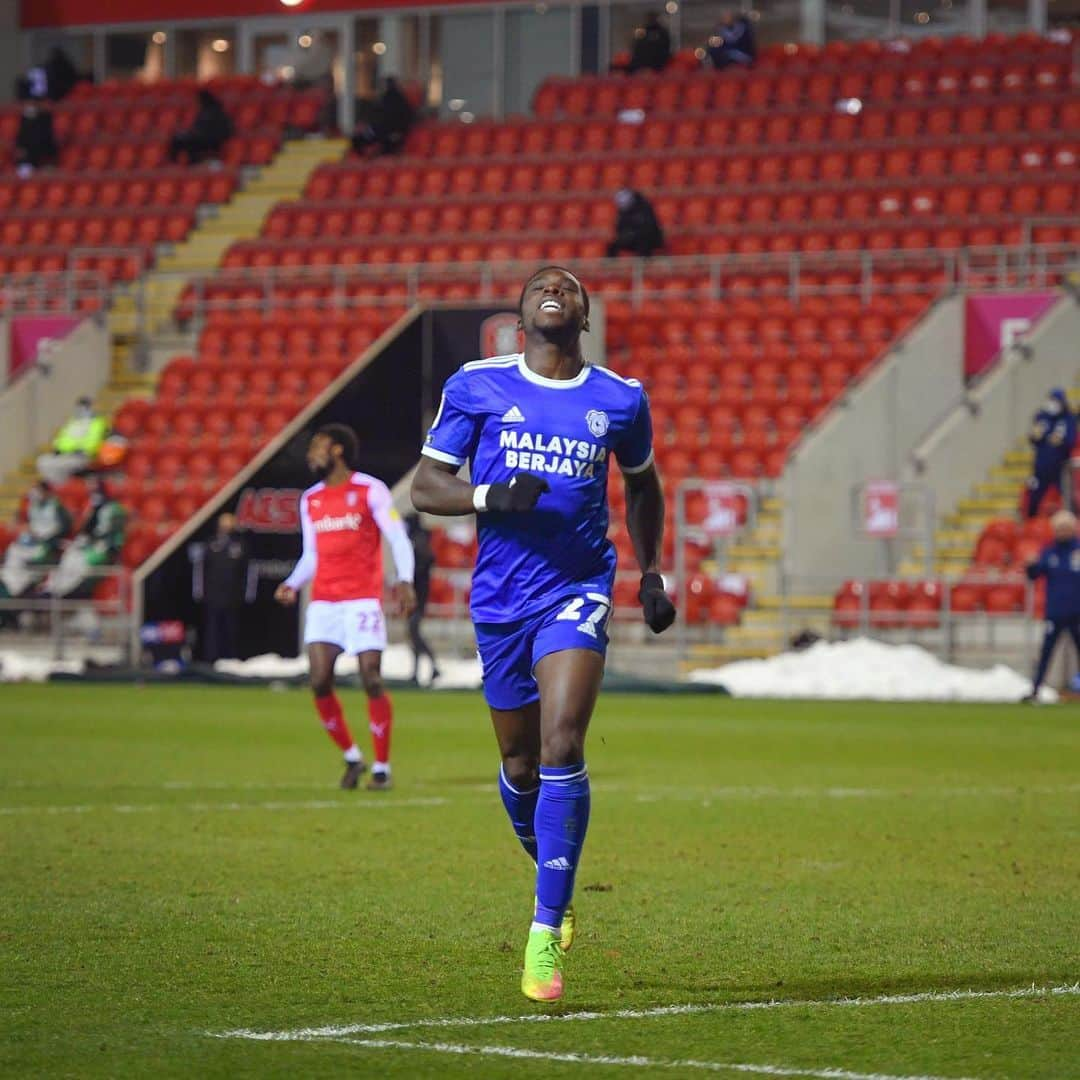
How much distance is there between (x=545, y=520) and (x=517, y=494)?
15.2 inches

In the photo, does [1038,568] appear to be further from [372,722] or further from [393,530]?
[393,530]

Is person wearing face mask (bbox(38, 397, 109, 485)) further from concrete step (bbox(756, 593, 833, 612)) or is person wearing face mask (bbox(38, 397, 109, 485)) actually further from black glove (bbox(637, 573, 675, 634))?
black glove (bbox(637, 573, 675, 634))

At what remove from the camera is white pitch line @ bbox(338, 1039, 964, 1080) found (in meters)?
5.69

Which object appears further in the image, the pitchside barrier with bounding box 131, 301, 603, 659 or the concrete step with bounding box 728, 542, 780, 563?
the pitchside barrier with bounding box 131, 301, 603, 659

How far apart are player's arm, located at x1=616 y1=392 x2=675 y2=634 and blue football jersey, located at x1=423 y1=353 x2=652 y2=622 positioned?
3 centimetres

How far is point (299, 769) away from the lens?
52.2ft

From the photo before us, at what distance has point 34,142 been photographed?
43.1 m

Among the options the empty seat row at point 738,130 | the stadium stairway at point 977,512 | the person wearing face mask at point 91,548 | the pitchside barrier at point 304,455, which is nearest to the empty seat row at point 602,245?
the empty seat row at point 738,130

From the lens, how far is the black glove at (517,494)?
7.07 m

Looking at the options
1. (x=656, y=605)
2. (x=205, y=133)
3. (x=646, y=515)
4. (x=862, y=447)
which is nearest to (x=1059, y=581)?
(x=862, y=447)

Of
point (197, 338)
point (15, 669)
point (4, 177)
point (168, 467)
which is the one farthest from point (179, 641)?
point (4, 177)

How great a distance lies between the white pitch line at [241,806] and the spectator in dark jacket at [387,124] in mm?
27967

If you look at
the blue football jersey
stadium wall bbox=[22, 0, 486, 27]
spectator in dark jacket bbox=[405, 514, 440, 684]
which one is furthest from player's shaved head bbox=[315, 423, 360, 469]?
stadium wall bbox=[22, 0, 486, 27]

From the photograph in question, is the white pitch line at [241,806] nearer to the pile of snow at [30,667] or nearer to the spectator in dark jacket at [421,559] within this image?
the spectator in dark jacket at [421,559]
